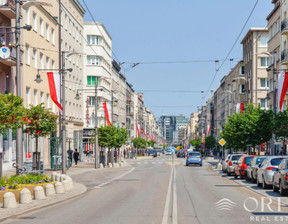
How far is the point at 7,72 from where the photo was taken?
39750 mm

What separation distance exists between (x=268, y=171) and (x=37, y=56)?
29.9 m

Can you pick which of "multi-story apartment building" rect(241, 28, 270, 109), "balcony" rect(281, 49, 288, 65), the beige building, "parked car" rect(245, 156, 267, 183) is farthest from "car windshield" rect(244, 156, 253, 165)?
"multi-story apartment building" rect(241, 28, 270, 109)

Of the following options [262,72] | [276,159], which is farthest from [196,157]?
[276,159]

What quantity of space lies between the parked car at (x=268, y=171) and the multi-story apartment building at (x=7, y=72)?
18.7 metres

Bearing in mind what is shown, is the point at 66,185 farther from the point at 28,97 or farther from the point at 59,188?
the point at 28,97

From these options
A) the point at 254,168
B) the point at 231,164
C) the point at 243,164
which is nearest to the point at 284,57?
the point at 231,164

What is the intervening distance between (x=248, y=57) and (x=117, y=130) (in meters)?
40.8

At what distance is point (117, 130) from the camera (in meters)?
57.0

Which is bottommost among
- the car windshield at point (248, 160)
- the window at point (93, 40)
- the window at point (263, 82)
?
the car windshield at point (248, 160)

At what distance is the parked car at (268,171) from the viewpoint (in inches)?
936

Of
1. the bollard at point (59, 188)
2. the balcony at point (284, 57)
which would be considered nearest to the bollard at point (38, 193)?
the bollard at point (59, 188)

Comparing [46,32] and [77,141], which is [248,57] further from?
[46,32]

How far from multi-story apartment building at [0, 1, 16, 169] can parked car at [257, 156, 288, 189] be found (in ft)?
61.2

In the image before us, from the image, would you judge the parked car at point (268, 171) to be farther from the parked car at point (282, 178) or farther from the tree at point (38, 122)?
the tree at point (38, 122)
